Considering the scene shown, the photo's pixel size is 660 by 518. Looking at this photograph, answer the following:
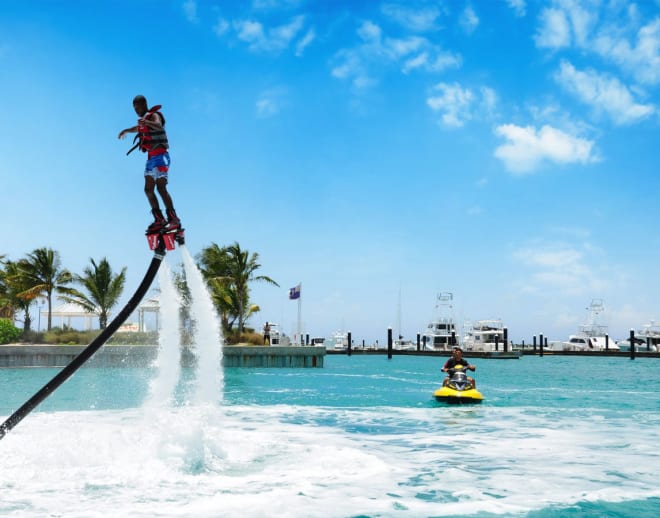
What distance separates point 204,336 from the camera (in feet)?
36.1

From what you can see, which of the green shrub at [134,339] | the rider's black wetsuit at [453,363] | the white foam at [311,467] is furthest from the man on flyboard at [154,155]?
the green shrub at [134,339]

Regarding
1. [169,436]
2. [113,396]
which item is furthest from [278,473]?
[113,396]

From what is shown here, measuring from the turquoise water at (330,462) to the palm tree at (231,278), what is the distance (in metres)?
30.5

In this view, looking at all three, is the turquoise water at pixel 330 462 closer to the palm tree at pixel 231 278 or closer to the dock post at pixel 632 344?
the palm tree at pixel 231 278

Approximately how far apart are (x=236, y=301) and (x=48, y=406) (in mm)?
31103

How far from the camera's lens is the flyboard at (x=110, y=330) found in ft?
25.0

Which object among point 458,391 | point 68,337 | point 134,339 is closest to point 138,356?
point 134,339

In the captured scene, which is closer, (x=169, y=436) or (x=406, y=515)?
(x=406, y=515)

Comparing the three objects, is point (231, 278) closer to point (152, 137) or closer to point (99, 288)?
point (99, 288)

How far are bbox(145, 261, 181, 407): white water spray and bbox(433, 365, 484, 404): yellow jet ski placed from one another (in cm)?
1306

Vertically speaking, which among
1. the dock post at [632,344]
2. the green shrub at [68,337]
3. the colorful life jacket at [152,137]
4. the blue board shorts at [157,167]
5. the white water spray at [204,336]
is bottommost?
the dock post at [632,344]

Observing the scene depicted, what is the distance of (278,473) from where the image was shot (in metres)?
11.7

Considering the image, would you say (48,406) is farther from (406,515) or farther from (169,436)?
(406,515)

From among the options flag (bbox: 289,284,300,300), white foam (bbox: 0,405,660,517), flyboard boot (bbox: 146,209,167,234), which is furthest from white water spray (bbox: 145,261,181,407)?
flag (bbox: 289,284,300,300)
